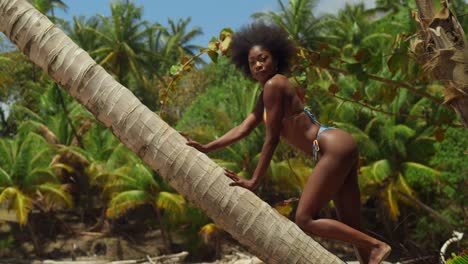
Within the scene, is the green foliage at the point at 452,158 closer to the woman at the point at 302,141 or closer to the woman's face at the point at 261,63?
the woman at the point at 302,141

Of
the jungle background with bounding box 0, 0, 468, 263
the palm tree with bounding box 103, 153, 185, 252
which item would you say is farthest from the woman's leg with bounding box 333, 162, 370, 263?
the palm tree with bounding box 103, 153, 185, 252

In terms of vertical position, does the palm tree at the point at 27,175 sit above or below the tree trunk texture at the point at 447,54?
below

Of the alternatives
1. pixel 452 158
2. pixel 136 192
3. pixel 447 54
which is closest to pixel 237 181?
pixel 447 54

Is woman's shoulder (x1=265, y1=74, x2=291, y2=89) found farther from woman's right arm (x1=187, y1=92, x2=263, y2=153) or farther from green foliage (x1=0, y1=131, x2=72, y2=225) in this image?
green foliage (x1=0, y1=131, x2=72, y2=225)

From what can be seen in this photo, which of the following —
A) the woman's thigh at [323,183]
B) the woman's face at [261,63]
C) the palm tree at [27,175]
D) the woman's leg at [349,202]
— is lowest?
the palm tree at [27,175]

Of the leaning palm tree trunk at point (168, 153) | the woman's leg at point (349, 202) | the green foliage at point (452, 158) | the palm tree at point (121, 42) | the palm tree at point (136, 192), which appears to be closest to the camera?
the leaning palm tree trunk at point (168, 153)

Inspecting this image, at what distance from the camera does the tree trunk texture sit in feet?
11.3

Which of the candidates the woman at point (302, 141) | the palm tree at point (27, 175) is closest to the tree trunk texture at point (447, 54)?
the woman at point (302, 141)

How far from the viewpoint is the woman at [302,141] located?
331 centimetres

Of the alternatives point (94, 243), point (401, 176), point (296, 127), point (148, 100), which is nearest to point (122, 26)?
point (148, 100)

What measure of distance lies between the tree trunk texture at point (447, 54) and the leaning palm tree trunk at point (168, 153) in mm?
1116

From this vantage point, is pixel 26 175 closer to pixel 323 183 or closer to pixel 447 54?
pixel 323 183

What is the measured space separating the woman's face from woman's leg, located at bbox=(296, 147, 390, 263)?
0.56 meters

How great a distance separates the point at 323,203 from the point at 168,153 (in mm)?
845
